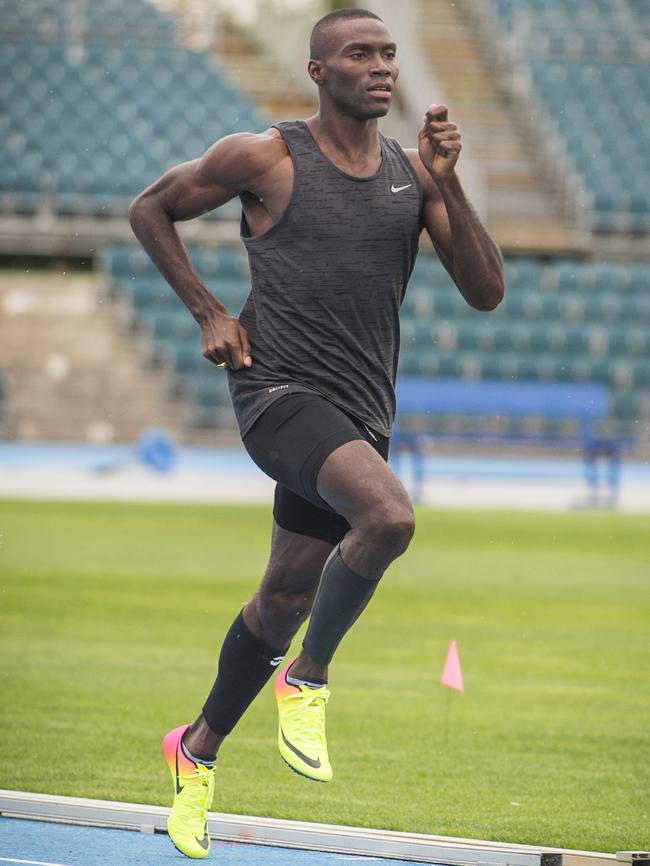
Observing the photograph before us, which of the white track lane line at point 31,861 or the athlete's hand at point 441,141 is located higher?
the athlete's hand at point 441,141

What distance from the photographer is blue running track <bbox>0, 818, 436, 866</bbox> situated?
3893 millimetres

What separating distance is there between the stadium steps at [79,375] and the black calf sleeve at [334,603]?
17.0m

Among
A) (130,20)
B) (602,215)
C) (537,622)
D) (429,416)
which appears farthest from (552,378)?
(537,622)

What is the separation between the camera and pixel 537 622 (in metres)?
8.88

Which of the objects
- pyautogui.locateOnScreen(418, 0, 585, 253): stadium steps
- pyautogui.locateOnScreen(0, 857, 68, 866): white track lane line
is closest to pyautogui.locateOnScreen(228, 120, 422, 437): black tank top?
pyautogui.locateOnScreen(0, 857, 68, 866): white track lane line

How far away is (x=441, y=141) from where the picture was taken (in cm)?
368

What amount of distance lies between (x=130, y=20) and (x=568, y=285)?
8944 millimetres

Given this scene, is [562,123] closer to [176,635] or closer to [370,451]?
[176,635]

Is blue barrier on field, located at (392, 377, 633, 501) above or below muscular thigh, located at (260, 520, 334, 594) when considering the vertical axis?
below

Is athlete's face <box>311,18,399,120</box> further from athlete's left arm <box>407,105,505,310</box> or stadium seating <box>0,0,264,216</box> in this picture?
stadium seating <box>0,0,264,216</box>

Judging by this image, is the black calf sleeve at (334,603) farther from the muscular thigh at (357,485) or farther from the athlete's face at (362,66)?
the athlete's face at (362,66)

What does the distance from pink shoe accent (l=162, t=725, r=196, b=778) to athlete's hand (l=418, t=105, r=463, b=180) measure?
1.66 meters

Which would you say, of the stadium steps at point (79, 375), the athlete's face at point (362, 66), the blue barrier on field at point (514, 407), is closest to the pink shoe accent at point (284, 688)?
the athlete's face at point (362, 66)

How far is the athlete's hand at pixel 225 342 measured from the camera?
3848 millimetres
